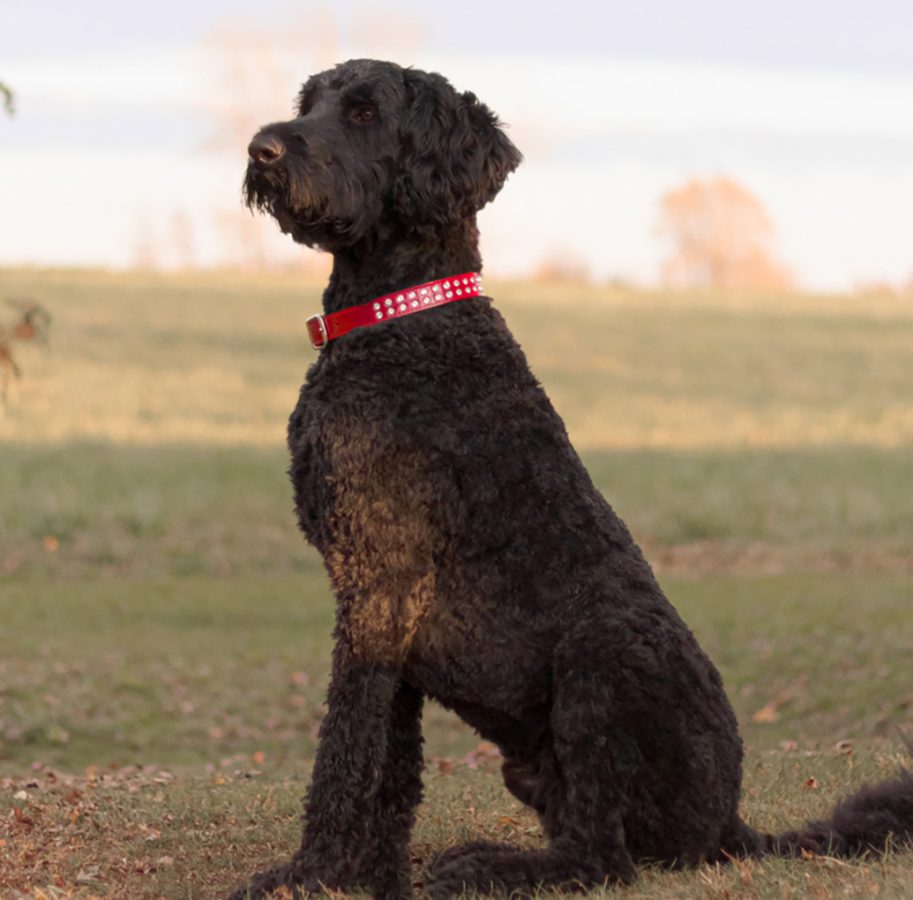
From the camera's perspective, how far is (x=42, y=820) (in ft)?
20.1

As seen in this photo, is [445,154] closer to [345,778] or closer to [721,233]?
[345,778]

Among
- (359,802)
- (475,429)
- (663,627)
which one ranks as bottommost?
(359,802)

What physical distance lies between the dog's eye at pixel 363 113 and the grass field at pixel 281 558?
8.34ft

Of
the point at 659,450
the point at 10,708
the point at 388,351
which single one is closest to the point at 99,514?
the point at 10,708

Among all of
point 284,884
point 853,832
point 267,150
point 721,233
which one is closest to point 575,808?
point 284,884

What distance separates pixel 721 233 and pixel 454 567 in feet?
144

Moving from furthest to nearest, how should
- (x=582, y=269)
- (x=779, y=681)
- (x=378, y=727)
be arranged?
(x=582, y=269), (x=779, y=681), (x=378, y=727)

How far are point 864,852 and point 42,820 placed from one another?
128 inches

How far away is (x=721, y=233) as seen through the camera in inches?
1855

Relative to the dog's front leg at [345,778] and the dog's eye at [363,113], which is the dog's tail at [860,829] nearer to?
Result: the dog's front leg at [345,778]

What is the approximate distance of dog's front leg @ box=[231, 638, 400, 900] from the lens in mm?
4590

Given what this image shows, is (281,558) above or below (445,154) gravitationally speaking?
below

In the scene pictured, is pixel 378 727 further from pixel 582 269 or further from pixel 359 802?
pixel 582 269

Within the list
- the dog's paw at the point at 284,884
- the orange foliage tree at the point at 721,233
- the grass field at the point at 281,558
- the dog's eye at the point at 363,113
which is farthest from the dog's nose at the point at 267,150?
the orange foliage tree at the point at 721,233
